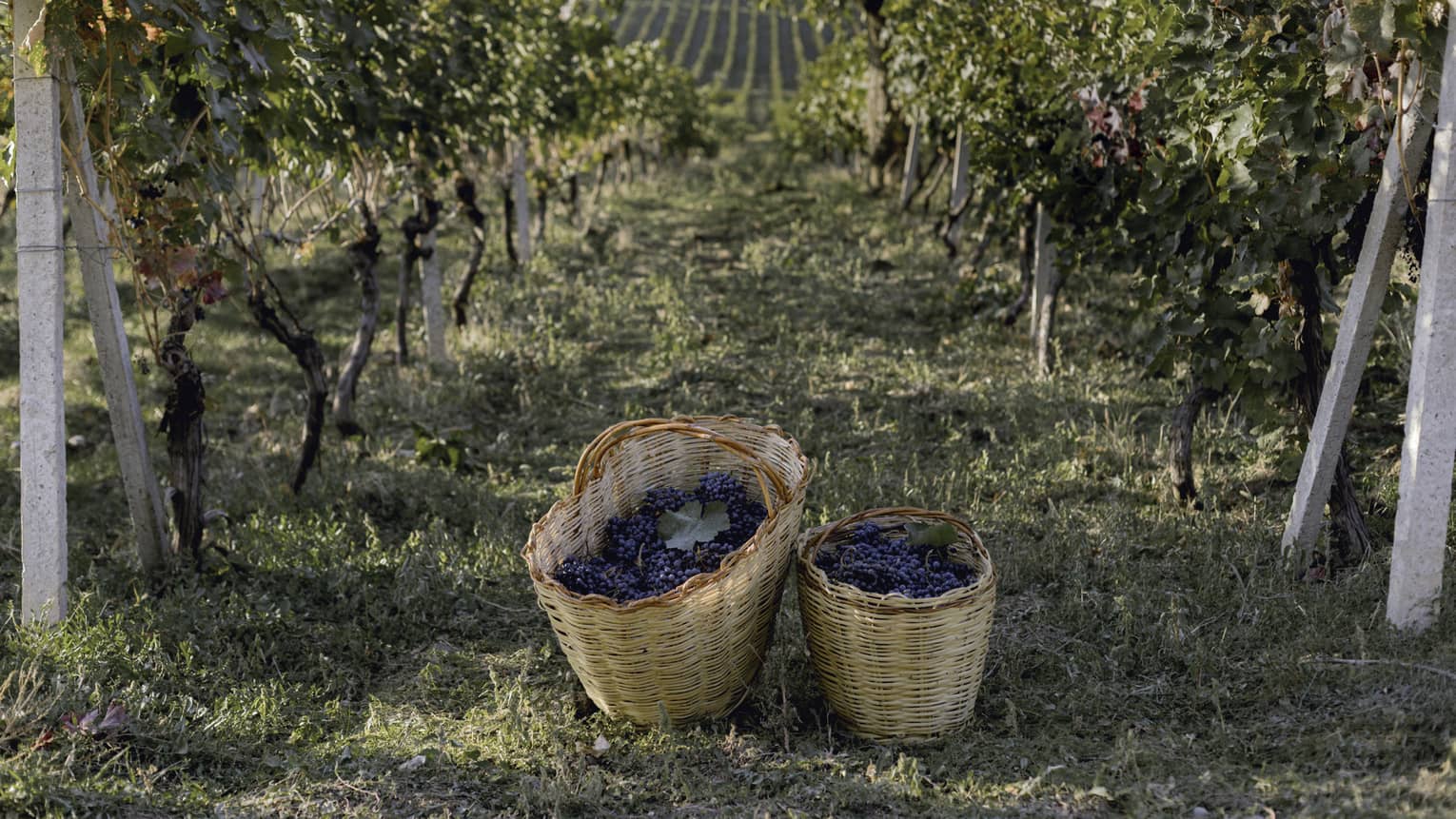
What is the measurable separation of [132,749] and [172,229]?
79.3 inches

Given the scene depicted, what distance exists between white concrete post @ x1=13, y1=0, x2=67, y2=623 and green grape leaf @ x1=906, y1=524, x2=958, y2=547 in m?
2.60

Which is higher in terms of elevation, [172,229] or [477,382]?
[172,229]

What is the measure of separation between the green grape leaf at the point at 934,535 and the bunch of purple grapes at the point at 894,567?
0.10 ft

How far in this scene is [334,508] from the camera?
525 centimetres

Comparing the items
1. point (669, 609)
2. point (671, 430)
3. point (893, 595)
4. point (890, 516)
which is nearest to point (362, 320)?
point (671, 430)

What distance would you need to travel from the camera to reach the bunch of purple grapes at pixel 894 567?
319cm

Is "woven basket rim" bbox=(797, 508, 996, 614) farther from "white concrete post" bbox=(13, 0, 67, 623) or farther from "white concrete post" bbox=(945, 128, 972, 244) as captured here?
"white concrete post" bbox=(945, 128, 972, 244)

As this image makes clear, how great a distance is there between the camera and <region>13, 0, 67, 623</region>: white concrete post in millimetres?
3416

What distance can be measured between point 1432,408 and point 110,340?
163 inches

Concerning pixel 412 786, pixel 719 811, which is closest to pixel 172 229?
pixel 412 786

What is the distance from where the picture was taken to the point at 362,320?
20.9 ft

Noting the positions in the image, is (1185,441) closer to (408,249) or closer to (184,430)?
(184,430)

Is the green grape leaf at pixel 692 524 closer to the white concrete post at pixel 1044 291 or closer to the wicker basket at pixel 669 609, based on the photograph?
the wicker basket at pixel 669 609

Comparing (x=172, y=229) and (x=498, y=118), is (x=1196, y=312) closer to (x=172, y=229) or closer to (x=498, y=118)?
(x=172, y=229)
